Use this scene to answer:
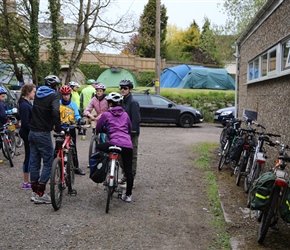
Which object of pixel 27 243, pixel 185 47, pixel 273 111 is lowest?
pixel 27 243

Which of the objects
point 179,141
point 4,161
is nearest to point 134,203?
point 4,161

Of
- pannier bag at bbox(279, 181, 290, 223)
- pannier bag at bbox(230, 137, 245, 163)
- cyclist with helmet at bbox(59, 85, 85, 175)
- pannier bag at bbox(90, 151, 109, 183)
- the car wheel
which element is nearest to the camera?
pannier bag at bbox(279, 181, 290, 223)

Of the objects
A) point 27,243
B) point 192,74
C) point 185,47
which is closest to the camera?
point 27,243

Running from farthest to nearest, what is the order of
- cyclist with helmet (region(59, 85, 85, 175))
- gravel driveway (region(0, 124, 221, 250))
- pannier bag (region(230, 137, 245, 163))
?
pannier bag (region(230, 137, 245, 163))
cyclist with helmet (region(59, 85, 85, 175))
gravel driveway (region(0, 124, 221, 250))

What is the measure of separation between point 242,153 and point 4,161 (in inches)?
221

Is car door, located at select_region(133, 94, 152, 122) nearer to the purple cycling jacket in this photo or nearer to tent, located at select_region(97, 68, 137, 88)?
tent, located at select_region(97, 68, 137, 88)

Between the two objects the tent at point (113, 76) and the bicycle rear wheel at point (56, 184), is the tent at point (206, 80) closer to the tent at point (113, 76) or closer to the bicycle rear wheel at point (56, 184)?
the tent at point (113, 76)

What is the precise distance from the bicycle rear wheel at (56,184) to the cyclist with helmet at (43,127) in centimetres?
29

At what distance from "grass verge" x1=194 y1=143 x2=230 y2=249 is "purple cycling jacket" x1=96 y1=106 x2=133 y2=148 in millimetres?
1673

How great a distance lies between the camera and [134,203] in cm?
611

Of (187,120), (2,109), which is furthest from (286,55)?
(187,120)

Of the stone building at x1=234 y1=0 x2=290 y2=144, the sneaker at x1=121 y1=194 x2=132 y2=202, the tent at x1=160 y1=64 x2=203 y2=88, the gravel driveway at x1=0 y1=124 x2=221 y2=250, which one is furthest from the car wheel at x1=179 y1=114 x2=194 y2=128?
the sneaker at x1=121 y1=194 x2=132 y2=202

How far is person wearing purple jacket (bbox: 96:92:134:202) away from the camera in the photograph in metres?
5.67

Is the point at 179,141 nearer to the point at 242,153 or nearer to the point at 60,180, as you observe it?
the point at 242,153
